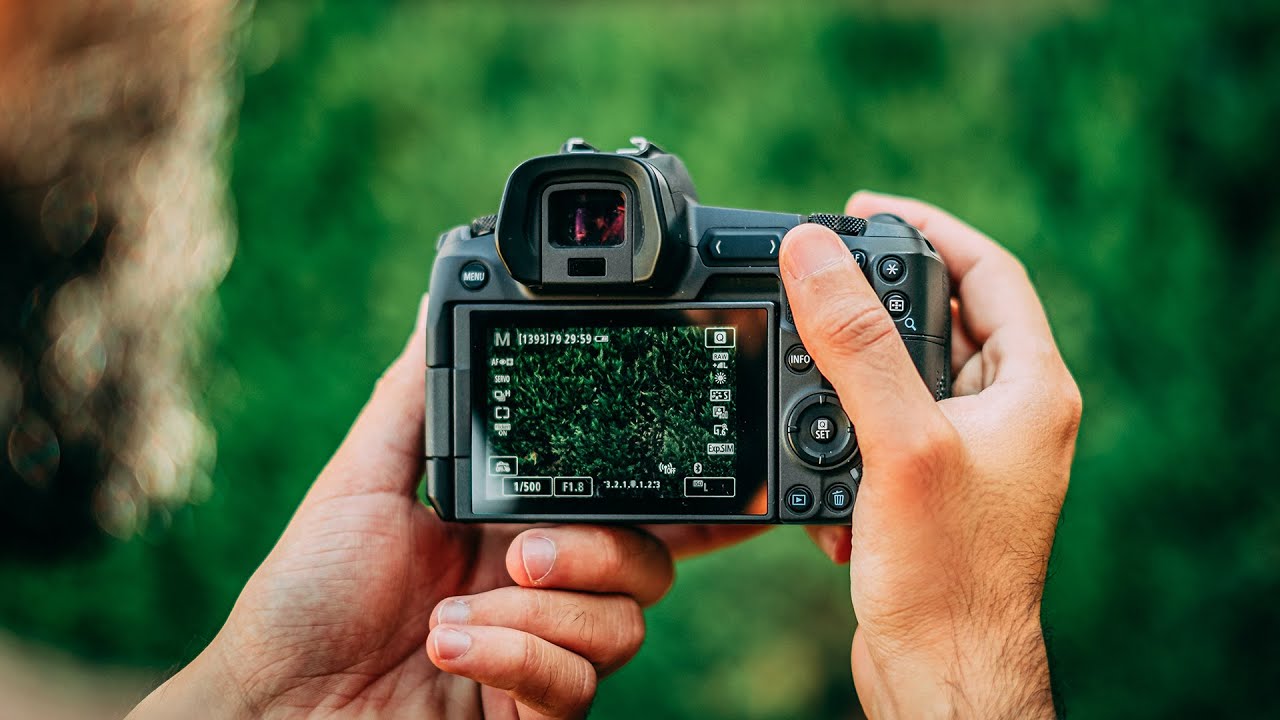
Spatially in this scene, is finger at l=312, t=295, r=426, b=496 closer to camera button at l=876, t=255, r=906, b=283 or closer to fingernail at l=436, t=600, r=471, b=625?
fingernail at l=436, t=600, r=471, b=625

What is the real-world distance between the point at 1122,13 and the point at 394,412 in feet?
5.78

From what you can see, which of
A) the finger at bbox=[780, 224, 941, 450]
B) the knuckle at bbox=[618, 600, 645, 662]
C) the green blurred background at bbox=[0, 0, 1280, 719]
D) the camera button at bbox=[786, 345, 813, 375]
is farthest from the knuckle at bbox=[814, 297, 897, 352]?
the green blurred background at bbox=[0, 0, 1280, 719]

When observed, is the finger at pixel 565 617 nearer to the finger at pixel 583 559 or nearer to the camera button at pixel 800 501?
the finger at pixel 583 559

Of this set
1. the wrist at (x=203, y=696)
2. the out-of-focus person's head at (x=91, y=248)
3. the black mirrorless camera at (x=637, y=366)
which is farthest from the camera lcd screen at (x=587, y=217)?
the out-of-focus person's head at (x=91, y=248)

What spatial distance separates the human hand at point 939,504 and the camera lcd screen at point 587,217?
197 mm

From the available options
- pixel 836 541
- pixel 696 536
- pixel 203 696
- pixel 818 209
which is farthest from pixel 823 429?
pixel 818 209

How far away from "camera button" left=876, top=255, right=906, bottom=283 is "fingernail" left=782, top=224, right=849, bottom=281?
0.09 metres

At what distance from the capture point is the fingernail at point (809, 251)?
1060 millimetres

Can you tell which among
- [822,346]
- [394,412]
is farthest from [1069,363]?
[394,412]

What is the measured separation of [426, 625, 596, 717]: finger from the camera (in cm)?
111

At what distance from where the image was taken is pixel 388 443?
130cm

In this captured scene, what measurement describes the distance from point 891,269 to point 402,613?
75 centimetres

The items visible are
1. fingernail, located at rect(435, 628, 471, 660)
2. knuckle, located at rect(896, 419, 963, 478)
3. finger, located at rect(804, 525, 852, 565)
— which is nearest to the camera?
knuckle, located at rect(896, 419, 963, 478)

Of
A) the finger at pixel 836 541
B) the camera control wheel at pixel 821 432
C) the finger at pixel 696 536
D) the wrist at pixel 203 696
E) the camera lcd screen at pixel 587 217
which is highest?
the camera lcd screen at pixel 587 217
